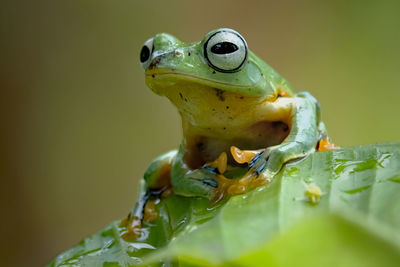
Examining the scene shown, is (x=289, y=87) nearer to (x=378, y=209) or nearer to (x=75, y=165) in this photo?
(x=378, y=209)

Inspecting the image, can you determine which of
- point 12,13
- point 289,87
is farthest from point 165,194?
point 12,13

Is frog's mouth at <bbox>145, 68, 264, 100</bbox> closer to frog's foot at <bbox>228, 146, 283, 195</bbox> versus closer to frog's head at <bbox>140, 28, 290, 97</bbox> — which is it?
frog's head at <bbox>140, 28, 290, 97</bbox>

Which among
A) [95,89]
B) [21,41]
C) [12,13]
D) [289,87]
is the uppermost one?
[12,13]

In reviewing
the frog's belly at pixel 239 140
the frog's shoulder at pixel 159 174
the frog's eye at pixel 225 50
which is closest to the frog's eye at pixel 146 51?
the frog's eye at pixel 225 50

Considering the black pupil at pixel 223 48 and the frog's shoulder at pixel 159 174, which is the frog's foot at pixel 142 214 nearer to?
the frog's shoulder at pixel 159 174

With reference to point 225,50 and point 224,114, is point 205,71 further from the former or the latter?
point 224,114

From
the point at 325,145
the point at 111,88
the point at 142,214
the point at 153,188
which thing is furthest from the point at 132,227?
the point at 111,88

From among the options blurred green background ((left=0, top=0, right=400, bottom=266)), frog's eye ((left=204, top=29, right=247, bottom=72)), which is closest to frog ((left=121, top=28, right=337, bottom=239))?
frog's eye ((left=204, top=29, right=247, bottom=72))
